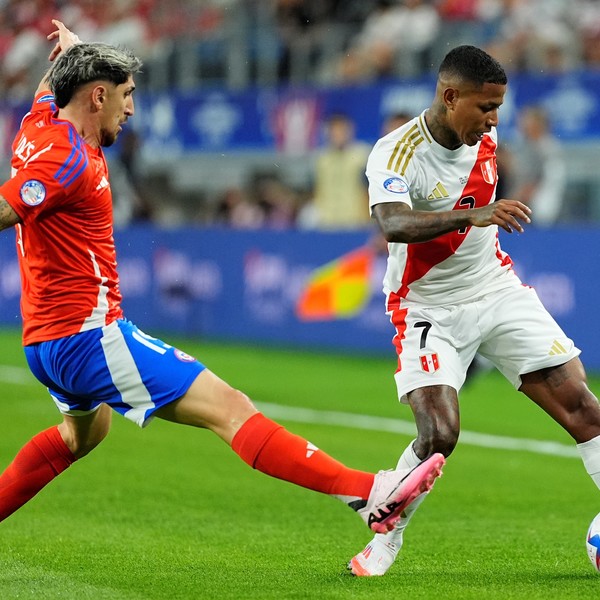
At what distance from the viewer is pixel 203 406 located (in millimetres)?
5652

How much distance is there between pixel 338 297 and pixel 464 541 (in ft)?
32.7

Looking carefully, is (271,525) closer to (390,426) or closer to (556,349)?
(556,349)

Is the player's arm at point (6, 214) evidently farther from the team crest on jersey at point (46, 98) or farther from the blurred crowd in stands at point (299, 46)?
the blurred crowd in stands at point (299, 46)

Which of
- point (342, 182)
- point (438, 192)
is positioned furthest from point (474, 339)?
point (342, 182)

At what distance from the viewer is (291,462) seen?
5.70 metres

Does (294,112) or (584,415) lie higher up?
(294,112)

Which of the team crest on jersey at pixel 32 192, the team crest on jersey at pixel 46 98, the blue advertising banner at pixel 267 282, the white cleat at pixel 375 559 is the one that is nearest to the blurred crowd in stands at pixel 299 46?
the blue advertising banner at pixel 267 282

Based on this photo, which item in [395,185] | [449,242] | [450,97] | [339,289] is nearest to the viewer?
[395,185]

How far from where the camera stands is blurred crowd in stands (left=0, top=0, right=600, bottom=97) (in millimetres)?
17344

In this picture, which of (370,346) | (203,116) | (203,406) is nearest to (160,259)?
(203,116)

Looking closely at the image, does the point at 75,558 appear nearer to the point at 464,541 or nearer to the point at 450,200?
the point at 464,541

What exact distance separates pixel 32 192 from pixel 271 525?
3.02 m

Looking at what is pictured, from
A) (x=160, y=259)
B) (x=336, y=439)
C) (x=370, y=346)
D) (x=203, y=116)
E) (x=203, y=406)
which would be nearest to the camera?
(x=203, y=406)

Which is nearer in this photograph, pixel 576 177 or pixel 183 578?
pixel 183 578
